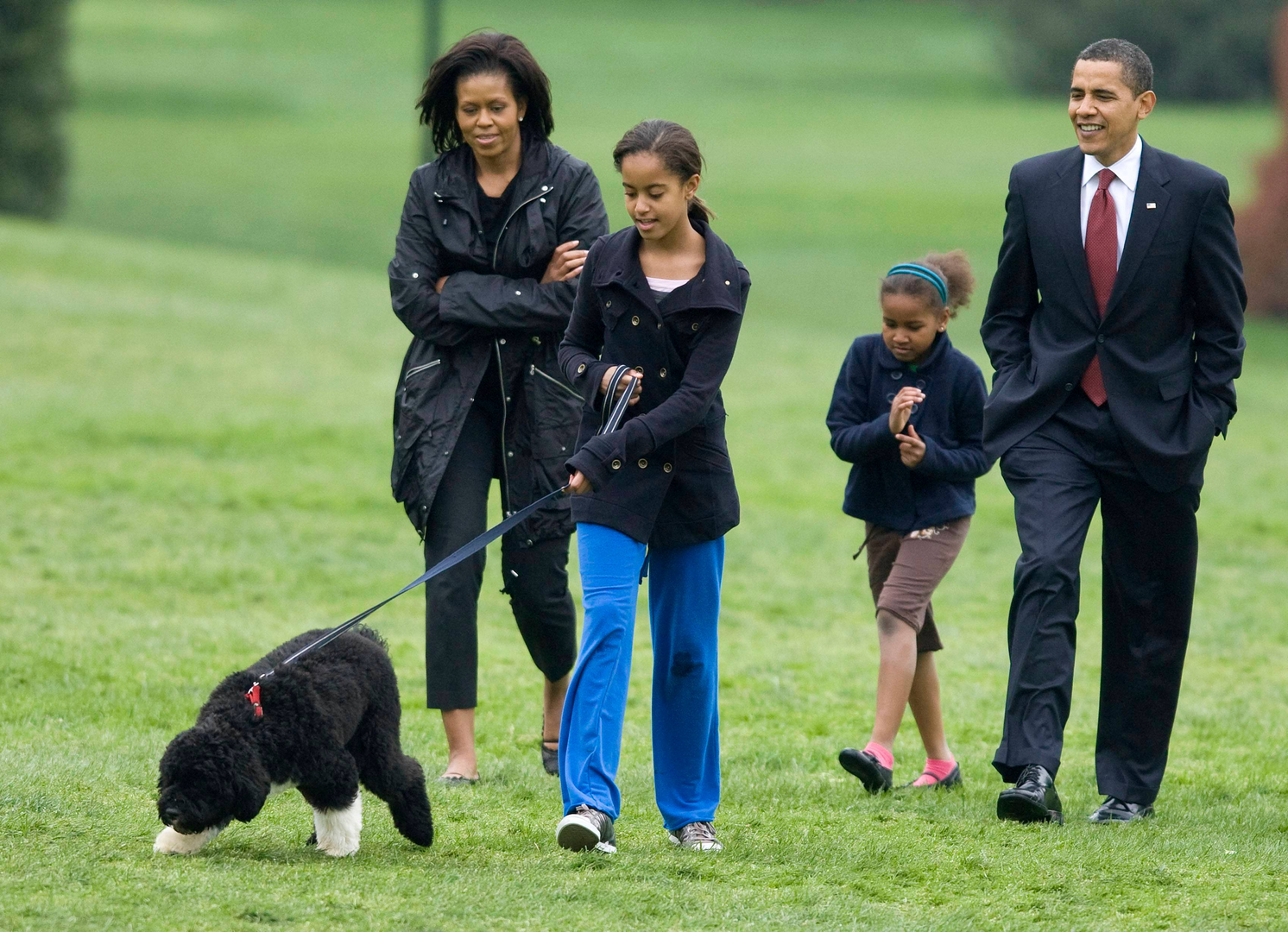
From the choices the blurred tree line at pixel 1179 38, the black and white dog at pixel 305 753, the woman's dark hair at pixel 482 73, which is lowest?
the black and white dog at pixel 305 753

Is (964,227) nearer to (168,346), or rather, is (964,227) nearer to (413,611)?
(168,346)

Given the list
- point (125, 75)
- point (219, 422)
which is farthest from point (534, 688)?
point (125, 75)

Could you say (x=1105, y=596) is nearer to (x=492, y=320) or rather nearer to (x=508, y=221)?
(x=492, y=320)

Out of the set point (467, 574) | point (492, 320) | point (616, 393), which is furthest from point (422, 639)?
point (616, 393)

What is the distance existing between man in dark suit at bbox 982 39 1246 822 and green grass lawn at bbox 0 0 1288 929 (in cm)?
57

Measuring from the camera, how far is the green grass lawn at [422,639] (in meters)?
4.60

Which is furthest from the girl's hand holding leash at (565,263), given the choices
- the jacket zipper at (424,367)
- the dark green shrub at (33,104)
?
the dark green shrub at (33,104)

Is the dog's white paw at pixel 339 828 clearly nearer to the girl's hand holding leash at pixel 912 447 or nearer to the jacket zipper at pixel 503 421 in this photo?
the jacket zipper at pixel 503 421

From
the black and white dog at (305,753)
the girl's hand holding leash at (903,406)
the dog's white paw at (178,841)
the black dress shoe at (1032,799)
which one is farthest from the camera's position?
the girl's hand holding leash at (903,406)

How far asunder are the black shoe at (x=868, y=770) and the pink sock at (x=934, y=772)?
17 centimetres

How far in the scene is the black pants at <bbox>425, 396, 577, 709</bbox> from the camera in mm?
6223

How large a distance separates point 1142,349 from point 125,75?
171 ft

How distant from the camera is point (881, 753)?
625 centimetres

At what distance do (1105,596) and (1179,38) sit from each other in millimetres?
57068
